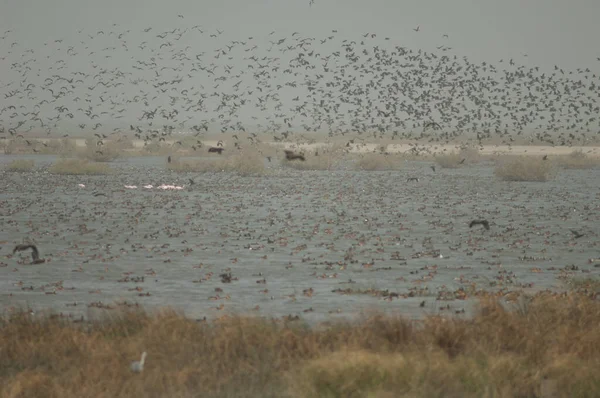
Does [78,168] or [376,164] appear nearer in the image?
[78,168]

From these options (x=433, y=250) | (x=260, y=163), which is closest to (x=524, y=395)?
(x=433, y=250)

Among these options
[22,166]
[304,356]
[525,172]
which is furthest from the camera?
[22,166]

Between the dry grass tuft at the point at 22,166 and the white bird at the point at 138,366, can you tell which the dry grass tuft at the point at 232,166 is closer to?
the dry grass tuft at the point at 22,166

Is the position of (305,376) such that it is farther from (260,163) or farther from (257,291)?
(260,163)

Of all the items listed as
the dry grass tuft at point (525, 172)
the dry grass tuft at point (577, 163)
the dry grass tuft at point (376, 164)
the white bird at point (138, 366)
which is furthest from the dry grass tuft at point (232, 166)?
the white bird at point (138, 366)

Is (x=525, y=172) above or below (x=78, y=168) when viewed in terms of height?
above

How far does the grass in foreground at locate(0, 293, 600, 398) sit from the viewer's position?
15.4 meters

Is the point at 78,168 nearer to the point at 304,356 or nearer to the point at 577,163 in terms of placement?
the point at 577,163

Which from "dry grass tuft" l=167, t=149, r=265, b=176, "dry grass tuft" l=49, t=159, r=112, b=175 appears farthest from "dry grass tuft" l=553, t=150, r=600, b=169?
"dry grass tuft" l=49, t=159, r=112, b=175

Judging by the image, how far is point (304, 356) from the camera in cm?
1688

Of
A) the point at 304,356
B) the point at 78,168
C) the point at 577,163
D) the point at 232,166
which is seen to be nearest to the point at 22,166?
the point at 78,168

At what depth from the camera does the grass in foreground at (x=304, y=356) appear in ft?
50.5

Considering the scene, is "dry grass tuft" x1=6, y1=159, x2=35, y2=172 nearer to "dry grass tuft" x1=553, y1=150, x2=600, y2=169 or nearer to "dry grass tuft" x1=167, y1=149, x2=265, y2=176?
"dry grass tuft" x1=167, y1=149, x2=265, y2=176

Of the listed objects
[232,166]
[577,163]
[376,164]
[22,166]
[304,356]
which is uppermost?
[304,356]
